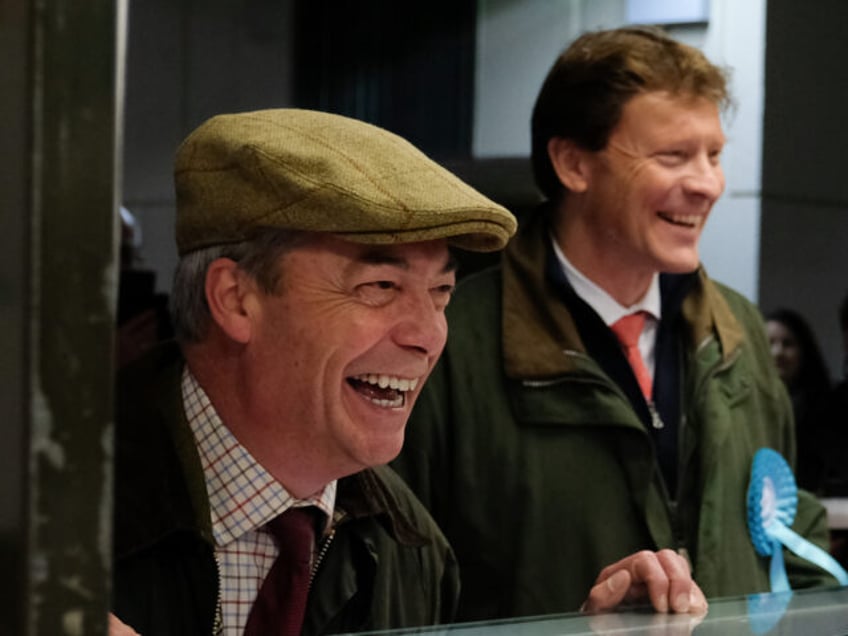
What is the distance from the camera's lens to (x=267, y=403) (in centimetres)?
157

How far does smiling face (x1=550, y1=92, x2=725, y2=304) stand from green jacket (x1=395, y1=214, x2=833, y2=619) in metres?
0.11

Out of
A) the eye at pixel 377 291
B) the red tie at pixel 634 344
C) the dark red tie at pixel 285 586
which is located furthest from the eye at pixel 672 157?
the dark red tie at pixel 285 586

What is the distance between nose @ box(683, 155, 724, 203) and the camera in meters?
2.27

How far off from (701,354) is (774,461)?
213 millimetres

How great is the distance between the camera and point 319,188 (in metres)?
1.49

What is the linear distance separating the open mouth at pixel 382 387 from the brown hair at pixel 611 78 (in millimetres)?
896

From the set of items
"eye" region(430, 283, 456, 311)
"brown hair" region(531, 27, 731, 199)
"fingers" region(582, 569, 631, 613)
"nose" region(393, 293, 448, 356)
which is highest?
"brown hair" region(531, 27, 731, 199)

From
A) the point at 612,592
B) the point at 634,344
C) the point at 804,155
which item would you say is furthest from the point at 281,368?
the point at 804,155

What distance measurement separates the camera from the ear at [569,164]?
2.36 m

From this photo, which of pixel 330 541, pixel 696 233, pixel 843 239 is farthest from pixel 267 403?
pixel 843 239

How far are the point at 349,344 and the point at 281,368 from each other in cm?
8

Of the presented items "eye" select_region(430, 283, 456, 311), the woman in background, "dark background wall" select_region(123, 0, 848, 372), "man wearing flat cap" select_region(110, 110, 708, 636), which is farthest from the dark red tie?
the woman in background

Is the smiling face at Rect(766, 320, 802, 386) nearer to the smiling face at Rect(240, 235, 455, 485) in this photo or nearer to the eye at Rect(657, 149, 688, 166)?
the eye at Rect(657, 149, 688, 166)

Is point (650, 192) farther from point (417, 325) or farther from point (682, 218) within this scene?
point (417, 325)
